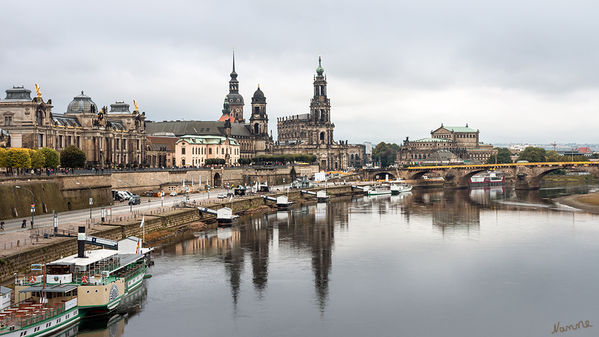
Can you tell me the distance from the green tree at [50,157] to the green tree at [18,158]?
18.1ft

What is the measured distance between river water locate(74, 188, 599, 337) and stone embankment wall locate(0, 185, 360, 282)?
3879 mm

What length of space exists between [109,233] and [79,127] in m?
→ 45.8

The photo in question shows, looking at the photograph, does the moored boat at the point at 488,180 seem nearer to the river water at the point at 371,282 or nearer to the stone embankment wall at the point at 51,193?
the river water at the point at 371,282

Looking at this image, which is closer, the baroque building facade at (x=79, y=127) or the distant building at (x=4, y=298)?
the distant building at (x=4, y=298)

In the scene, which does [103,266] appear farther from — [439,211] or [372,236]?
[439,211]

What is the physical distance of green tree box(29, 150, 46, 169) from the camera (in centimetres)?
6954

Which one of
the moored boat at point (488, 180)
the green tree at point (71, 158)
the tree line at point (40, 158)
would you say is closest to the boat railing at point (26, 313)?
the tree line at point (40, 158)

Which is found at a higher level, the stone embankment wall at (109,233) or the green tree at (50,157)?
the green tree at (50,157)

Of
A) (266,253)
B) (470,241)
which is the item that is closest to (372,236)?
(470,241)

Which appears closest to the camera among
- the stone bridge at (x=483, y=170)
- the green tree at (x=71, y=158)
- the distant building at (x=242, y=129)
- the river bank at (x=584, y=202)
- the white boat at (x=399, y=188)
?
the green tree at (x=71, y=158)

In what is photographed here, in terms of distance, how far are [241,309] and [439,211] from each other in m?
61.4

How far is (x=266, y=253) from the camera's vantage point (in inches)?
2213

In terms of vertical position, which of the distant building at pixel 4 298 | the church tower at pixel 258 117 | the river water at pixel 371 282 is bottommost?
the river water at pixel 371 282

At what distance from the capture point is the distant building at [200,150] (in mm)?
138250
